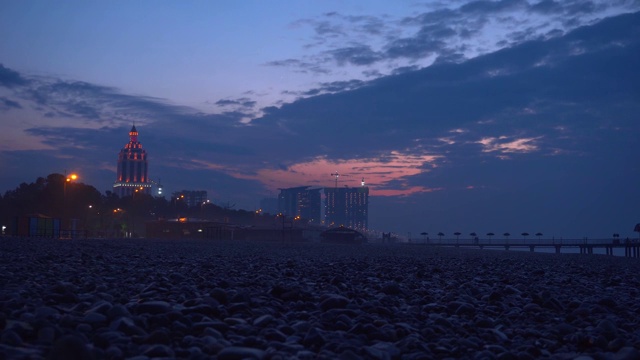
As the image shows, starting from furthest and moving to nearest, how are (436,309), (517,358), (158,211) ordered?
1. (158,211)
2. (436,309)
3. (517,358)

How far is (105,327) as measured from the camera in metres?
5.13

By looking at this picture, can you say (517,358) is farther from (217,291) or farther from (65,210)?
(65,210)

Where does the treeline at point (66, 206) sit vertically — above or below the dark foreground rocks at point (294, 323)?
above

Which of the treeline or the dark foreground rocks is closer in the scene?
the dark foreground rocks

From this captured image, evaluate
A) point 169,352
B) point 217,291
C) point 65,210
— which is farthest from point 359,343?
point 65,210

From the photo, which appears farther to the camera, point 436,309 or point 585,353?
point 436,309

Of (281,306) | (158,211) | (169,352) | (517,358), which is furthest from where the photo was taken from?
(158,211)

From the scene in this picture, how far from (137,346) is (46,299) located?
275 centimetres

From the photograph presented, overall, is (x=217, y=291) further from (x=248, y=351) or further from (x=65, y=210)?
(x=65, y=210)

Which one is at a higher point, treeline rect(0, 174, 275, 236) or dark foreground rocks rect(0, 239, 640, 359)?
treeline rect(0, 174, 275, 236)

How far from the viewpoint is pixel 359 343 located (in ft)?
16.4

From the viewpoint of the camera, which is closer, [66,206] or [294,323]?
[294,323]

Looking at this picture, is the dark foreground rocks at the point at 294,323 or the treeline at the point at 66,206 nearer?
the dark foreground rocks at the point at 294,323

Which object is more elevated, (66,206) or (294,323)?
(66,206)
